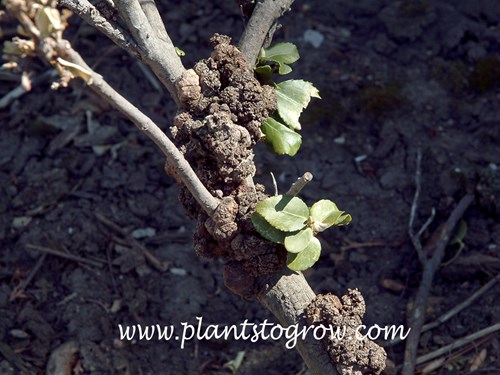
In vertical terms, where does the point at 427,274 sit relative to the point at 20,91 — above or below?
above

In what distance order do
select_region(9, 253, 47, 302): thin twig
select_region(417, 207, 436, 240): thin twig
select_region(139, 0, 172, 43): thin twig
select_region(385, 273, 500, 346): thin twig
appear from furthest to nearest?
1. select_region(417, 207, 436, 240): thin twig
2. select_region(9, 253, 47, 302): thin twig
3. select_region(385, 273, 500, 346): thin twig
4. select_region(139, 0, 172, 43): thin twig

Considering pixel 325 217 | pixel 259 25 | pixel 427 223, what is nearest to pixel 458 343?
pixel 427 223

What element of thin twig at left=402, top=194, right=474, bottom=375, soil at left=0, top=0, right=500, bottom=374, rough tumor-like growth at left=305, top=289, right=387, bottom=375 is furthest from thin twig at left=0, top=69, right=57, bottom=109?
rough tumor-like growth at left=305, top=289, right=387, bottom=375

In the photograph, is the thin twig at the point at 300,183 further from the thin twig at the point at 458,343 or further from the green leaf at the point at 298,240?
the thin twig at the point at 458,343

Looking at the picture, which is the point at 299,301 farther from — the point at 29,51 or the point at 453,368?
the point at 29,51

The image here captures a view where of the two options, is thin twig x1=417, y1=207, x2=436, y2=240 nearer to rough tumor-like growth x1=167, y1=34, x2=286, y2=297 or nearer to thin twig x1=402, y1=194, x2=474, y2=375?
thin twig x1=402, y1=194, x2=474, y2=375

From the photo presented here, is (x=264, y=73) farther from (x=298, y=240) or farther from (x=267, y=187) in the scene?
(x=267, y=187)

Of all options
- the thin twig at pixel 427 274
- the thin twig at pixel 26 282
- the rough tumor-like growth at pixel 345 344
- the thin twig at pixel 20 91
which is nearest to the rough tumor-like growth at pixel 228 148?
the rough tumor-like growth at pixel 345 344
